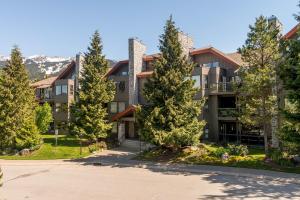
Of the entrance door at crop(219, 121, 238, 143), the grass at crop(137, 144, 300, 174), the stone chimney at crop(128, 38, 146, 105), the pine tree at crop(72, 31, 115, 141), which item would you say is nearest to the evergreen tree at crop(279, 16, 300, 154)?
the grass at crop(137, 144, 300, 174)

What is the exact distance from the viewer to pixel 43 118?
4328cm

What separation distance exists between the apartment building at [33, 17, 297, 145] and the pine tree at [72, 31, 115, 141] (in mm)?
2941

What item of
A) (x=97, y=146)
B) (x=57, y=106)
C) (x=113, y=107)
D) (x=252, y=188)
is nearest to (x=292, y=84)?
(x=252, y=188)

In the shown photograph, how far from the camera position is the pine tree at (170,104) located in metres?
27.9

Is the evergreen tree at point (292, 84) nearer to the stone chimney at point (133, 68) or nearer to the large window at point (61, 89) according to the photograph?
the stone chimney at point (133, 68)

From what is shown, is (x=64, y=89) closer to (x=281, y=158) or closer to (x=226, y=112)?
(x=226, y=112)

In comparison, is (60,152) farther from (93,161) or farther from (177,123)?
(177,123)

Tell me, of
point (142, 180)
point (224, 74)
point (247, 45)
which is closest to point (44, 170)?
point (142, 180)

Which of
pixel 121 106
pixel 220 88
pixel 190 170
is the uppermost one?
pixel 220 88

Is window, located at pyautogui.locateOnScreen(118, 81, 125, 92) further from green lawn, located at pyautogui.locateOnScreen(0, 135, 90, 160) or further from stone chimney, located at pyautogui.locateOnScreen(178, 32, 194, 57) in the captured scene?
stone chimney, located at pyautogui.locateOnScreen(178, 32, 194, 57)

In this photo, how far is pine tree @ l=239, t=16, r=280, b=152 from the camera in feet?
84.9

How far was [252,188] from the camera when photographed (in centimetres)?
1864

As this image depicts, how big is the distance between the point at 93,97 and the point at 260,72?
20074 millimetres

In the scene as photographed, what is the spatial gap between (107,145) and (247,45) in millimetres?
21044
